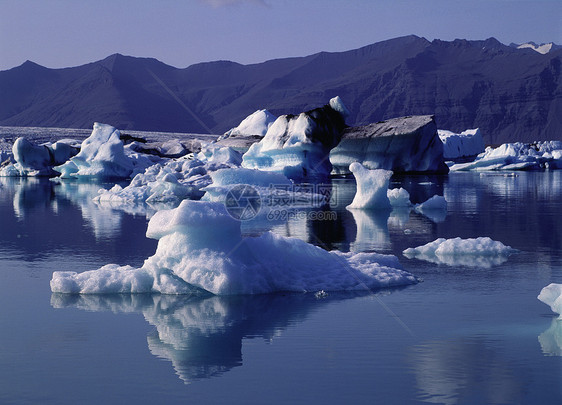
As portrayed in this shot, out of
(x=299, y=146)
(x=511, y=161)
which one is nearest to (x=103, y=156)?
(x=299, y=146)

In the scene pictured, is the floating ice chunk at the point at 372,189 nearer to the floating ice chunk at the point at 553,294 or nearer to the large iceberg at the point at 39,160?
the floating ice chunk at the point at 553,294

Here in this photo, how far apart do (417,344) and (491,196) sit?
18066mm

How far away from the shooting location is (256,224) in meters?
15.5

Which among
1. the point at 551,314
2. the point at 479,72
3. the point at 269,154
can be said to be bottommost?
the point at 551,314

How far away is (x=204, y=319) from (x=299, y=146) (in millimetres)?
26704

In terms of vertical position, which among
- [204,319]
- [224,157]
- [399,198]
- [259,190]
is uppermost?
[224,157]

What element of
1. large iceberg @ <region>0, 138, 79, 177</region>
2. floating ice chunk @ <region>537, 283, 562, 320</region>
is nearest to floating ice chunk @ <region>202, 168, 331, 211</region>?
floating ice chunk @ <region>537, 283, 562, 320</region>

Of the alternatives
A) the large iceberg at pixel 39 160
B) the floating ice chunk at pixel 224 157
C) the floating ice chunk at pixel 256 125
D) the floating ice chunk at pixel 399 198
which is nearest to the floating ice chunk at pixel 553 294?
the floating ice chunk at pixel 399 198

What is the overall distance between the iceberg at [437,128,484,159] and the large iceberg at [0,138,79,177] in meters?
26.2

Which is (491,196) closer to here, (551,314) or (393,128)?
(393,128)

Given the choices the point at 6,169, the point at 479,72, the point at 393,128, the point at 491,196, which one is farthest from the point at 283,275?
the point at 479,72

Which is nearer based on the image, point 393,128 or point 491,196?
point 491,196

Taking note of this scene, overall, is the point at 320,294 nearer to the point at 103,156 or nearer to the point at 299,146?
the point at 299,146

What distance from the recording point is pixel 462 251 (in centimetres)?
1074
